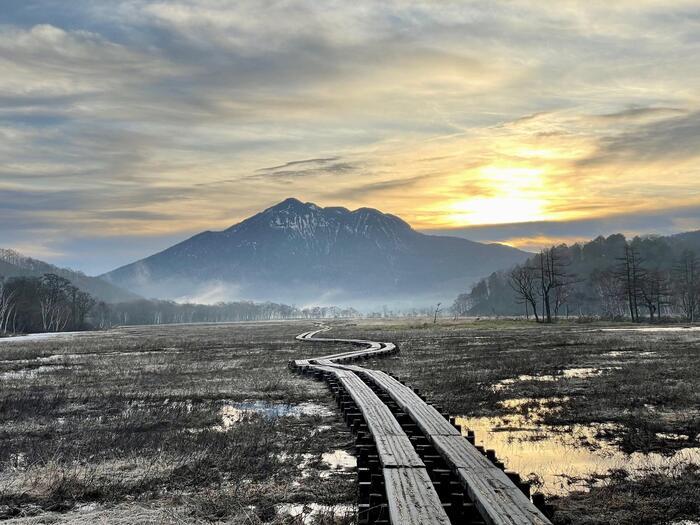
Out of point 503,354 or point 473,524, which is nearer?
point 473,524

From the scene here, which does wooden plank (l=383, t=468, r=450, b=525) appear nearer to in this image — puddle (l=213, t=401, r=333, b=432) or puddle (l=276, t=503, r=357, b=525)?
puddle (l=276, t=503, r=357, b=525)

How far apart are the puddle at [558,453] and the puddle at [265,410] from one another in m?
5.75

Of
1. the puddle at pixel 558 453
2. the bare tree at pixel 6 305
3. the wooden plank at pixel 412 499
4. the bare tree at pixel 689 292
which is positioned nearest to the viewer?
the wooden plank at pixel 412 499

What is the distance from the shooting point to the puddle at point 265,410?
763 inches

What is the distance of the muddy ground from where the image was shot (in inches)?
404

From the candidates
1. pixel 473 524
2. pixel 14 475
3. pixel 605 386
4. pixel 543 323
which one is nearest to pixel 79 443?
pixel 14 475

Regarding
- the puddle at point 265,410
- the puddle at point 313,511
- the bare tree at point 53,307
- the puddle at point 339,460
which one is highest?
the bare tree at point 53,307

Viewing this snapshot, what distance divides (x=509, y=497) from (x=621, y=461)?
4.96 m

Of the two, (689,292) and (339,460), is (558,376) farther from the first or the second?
(689,292)

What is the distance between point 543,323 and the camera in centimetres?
10494

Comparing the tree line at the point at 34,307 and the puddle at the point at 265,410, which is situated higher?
the tree line at the point at 34,307

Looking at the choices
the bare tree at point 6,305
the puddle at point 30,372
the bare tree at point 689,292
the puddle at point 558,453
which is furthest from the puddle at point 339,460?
the bare tree at point 6,305

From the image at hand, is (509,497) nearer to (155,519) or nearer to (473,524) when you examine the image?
(473,524)

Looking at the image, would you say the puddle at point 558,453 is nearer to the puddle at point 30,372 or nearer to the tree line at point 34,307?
the puddle at point 30,372
